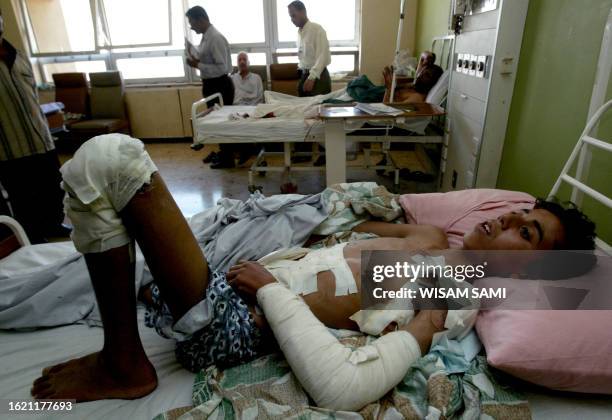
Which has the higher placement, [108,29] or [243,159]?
[108,29]

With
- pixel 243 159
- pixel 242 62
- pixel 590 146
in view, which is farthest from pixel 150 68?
pixel 590 146

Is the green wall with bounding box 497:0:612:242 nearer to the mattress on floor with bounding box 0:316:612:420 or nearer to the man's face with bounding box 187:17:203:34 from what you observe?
the mattress on floor with bounding box 0:316:612:420

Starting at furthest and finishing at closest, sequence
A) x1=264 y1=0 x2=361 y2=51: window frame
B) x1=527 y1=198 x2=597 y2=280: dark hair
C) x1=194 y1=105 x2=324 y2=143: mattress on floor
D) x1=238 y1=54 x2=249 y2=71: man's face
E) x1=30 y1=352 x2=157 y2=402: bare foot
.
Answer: x1=264 y1=0 x2=361 y2=51: window frame, x1=238 y1=54 x2=249 y2=71: man's face, x1=194 y1=105 x2=324 y2=143: mattress on floor, x1=527 y1=198 x2=597 y2=280: dark hair, x1=30 y1=352 x2=157 y2=402: bare foot

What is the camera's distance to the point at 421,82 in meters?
3.52

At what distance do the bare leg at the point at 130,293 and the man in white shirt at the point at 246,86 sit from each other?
414cm

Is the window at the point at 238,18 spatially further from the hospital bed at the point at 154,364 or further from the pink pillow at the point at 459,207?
the hospital bed at the point at 154,364

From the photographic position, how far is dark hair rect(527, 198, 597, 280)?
3.57ft

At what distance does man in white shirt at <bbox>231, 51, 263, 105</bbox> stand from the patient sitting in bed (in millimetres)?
1896

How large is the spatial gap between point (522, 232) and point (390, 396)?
2.07ft

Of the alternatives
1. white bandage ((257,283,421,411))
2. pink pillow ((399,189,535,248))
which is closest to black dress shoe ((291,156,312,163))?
pink pillow ((399,189,535,248))

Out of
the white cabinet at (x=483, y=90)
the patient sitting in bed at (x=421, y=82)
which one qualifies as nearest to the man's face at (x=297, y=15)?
the patient sitting in bed at (x=421, y=82)

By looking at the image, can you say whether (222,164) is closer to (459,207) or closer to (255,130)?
(255,130)

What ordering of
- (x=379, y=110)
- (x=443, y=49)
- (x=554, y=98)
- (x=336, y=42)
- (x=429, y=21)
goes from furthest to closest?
1. (x=336, y=42)
2. (x=429, y=21)
3. (x=443, y=49)
4. (x=379, y=110)
5. (x=554, y=98)

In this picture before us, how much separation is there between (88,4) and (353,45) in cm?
383
